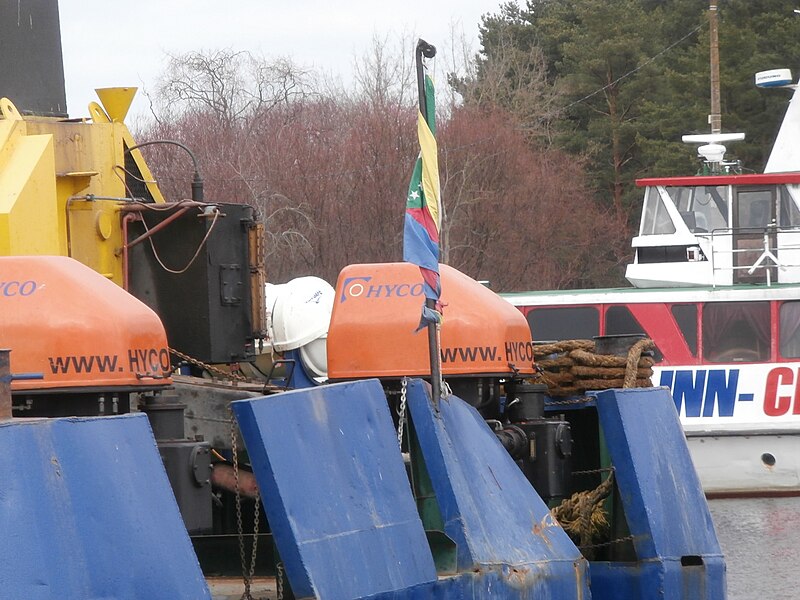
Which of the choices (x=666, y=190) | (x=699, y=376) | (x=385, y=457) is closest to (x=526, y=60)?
(x=666, y=190)

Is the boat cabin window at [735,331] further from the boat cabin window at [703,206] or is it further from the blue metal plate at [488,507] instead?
the blue metal plate at [488,507]

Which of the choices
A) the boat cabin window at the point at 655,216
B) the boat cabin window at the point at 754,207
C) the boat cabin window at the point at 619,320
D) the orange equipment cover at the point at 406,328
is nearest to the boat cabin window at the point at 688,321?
the boat cabin window at the point at 619,320

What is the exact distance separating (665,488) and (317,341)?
8.34 ft

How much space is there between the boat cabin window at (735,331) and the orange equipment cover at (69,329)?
48.6 feet

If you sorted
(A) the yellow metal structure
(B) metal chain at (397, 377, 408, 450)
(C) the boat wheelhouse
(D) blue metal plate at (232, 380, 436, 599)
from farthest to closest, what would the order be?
(C) the boat wheelhouse → (B) metal chain at (397, 377, 408, 450) → (A) the yellow metal structure → (D) blue metal plate at (232, 380, 436, 599)

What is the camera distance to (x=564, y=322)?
1989cm

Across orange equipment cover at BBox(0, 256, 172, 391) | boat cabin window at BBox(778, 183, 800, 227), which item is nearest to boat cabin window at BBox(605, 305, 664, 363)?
boat cabin window at BBox(778, 183, 800, 227)

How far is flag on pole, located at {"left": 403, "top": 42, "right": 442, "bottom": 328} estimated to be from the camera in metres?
6.28

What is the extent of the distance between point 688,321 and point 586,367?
37.6 ft

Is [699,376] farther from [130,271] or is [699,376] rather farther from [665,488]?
[130,271]

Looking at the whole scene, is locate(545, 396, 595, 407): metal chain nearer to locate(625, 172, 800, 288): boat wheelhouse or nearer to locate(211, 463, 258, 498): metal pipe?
locate(211, 463, 258, 498): metal pipe

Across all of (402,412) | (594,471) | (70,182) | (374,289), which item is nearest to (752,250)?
(594,471)

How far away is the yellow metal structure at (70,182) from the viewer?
6098mm

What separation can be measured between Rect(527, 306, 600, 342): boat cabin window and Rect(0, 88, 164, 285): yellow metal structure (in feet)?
42.1
